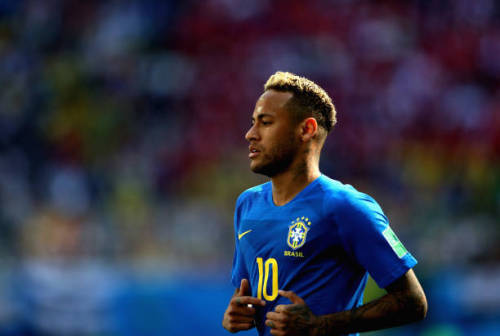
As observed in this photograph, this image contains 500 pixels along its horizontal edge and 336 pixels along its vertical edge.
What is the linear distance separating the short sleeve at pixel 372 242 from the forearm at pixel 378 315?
0.26ft

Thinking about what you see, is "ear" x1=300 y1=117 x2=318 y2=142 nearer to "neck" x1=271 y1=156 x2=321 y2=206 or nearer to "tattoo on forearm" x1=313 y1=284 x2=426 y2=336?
"neck" x1=271 y1=156 x2=321 y2=206

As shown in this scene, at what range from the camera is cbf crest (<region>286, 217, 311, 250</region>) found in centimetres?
296

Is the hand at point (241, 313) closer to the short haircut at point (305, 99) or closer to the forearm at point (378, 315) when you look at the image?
the forearm at point (378, 315)

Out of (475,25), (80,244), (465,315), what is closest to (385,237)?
(465,315)

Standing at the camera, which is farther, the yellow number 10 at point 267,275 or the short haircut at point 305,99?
the short haircut at point 305,99

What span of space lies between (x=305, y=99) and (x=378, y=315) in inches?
38.7

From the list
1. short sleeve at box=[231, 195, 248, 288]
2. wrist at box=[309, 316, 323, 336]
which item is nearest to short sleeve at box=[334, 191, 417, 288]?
wrist at box=[309, 316, 323, 336]

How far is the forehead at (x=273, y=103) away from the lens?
10.3 ft

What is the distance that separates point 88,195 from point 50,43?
350cm

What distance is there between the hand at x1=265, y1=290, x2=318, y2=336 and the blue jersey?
0.36 ft

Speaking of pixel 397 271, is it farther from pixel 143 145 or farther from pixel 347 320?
pixel 143 145

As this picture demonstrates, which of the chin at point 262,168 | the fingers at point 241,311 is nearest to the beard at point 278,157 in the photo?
the chin at point 262,168

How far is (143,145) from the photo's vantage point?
1084cm

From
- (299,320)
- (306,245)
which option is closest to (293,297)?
(299,320)
